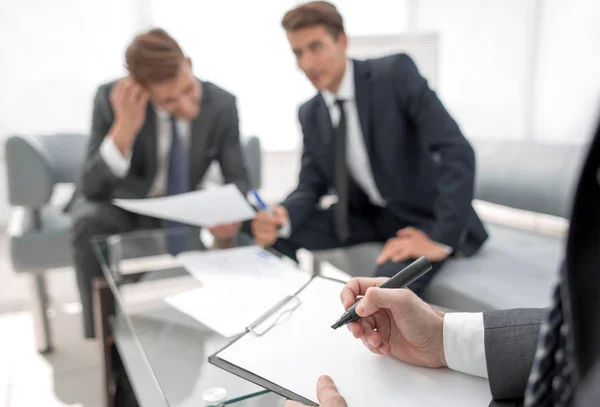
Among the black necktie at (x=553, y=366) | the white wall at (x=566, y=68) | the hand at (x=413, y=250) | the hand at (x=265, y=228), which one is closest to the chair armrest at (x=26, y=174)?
the hand at (x=265, y=228)

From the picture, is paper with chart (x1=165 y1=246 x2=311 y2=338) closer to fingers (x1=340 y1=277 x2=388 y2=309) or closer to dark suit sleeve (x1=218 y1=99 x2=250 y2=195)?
fingers (x1=340 y1=277 x2=388 y2=309)

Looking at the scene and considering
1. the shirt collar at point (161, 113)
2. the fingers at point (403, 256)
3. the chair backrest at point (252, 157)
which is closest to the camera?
the fingers at point (403, 256)

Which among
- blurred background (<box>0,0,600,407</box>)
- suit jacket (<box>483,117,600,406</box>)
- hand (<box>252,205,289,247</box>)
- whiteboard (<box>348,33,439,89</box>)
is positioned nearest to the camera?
suit jacket (<box>483,117,600,406</box>)

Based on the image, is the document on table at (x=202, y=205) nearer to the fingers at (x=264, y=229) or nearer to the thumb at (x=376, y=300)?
the fingers at (x=264, y=229)

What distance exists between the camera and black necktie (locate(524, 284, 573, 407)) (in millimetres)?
300

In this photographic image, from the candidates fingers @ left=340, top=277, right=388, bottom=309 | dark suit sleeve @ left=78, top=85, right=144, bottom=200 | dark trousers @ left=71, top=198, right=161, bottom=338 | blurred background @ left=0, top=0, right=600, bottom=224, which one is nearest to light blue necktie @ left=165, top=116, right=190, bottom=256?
dark suit sleeve @ left=78, top=85, right=144, bottom=200

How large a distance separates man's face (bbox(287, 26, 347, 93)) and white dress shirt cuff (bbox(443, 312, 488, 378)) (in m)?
1.11

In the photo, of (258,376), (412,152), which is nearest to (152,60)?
(412,152)

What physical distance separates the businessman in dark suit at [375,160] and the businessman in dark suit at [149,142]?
33cm

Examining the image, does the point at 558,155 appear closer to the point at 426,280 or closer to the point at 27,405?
the point at 426,280

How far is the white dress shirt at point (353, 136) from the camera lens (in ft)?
5.03

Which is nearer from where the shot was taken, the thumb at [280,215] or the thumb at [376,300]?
the thumb at [376,300]

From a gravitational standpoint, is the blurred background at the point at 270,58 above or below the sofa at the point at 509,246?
above

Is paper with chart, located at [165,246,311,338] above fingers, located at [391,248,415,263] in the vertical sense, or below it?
above
